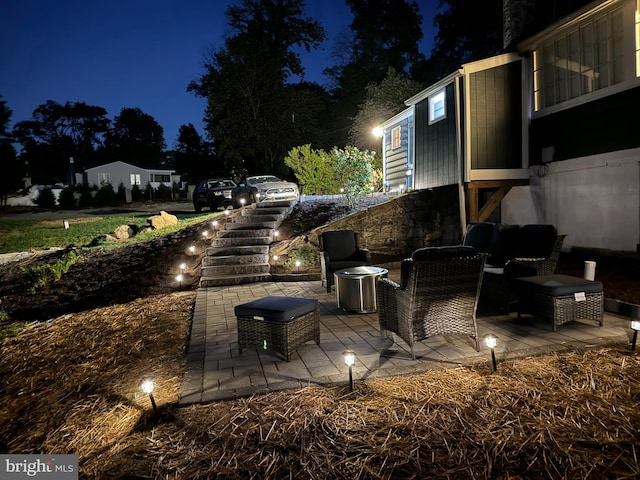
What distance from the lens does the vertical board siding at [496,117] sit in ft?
30.3

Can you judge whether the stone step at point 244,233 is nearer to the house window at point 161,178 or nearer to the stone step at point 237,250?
the stone step at point 237,250

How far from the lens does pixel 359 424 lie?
248 centimetres

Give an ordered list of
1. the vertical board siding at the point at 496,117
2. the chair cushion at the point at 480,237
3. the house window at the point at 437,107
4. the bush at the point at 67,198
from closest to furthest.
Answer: the chair cushion at the point at 480,237 → the vertical board siding at the point at 496,117 → the house window at the point at 437,107 → the bush at the point at 67,198

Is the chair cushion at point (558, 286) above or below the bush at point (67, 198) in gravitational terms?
below

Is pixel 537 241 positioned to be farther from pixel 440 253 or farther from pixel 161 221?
pixel 161 221

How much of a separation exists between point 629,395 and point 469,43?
26.7 meters

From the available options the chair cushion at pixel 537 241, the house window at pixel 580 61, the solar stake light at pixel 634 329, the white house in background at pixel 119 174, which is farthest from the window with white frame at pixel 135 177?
the solar stake light at pixel 634 329

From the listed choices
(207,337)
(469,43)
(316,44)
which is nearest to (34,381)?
(207,337)

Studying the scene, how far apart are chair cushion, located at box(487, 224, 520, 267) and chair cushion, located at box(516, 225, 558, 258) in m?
0.16

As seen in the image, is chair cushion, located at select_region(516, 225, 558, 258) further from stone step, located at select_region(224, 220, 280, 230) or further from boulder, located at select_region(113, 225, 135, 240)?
boulder, located at select_region(113, 225, 135, 240)

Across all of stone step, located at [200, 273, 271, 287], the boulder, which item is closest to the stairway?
stone step, located at [200, 273, 271, 287]

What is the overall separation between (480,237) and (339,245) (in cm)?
232

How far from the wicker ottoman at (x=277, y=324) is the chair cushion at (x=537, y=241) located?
336 cm

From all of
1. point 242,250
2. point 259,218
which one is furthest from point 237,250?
point 259,218
